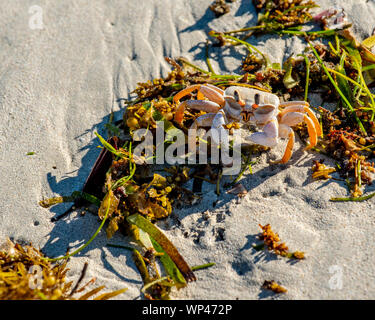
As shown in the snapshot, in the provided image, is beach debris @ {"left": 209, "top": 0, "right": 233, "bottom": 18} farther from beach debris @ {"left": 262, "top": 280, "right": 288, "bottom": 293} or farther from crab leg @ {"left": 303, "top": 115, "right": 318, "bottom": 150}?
beach debris @ {"left": 262, "top": 280, "right": 288, "bottom": 293}

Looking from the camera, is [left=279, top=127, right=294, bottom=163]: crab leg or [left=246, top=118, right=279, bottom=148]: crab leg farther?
[left=279, top=127, right=294, bottom=163]: crab leg

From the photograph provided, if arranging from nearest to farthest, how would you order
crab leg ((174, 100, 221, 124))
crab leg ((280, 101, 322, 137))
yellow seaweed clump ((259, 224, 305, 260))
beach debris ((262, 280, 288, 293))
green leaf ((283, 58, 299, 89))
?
beach debris ((262, 280, 288, 293)) < yellow seaweed clump ((259, 224, 305, 260)) < crab leg ((280, 101, 322, 137)) < crab leg ((174, 100, 221, 124)) < green leaf ((283, 58, 299, 89))

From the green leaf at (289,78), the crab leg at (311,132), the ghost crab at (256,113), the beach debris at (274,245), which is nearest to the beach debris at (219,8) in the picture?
the green leaf at (289,78)

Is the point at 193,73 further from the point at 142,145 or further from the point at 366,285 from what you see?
the point at 366,285

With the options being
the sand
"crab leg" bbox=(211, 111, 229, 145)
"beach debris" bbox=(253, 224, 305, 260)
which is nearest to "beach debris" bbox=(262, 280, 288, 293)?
the sand

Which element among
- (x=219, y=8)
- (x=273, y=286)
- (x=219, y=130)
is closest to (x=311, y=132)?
(x=219, y=130)

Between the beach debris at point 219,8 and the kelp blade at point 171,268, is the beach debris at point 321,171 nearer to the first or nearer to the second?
the kelp blade at point 171,268
